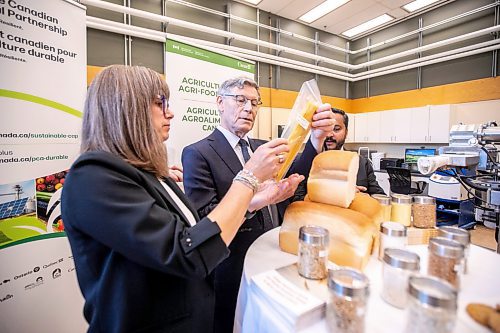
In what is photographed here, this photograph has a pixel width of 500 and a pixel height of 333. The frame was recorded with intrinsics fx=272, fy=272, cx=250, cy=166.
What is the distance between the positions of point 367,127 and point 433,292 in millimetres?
6387

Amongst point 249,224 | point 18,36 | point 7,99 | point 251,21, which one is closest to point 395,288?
point 249,224

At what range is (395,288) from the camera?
0.63 metres

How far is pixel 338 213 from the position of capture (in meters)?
0.89

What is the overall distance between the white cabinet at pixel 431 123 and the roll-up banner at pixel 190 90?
4.21m

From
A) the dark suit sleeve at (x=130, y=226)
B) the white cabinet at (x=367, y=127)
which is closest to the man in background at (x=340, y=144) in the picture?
the dark suit sleeve at (x=130, y=226)

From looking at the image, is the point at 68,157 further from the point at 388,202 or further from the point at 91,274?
the point at 388,202

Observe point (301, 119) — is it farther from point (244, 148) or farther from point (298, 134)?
point (244, 148)

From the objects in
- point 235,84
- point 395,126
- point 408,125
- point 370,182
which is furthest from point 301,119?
point 395,126

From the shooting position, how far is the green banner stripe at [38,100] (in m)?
1.56

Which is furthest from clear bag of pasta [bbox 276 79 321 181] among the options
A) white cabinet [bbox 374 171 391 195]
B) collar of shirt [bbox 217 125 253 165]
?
white cabinet [bbox 374 171 391 195]

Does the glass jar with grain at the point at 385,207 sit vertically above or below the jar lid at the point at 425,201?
below

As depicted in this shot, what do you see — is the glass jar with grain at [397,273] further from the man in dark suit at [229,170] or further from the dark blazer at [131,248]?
the man in dark suit at [229,170]

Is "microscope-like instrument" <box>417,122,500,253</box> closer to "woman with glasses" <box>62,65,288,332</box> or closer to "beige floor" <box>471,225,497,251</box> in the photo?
"woman with glasses" <box>62,65,288,332</box>

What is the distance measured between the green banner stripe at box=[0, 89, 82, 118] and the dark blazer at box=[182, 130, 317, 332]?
1.07 meters
